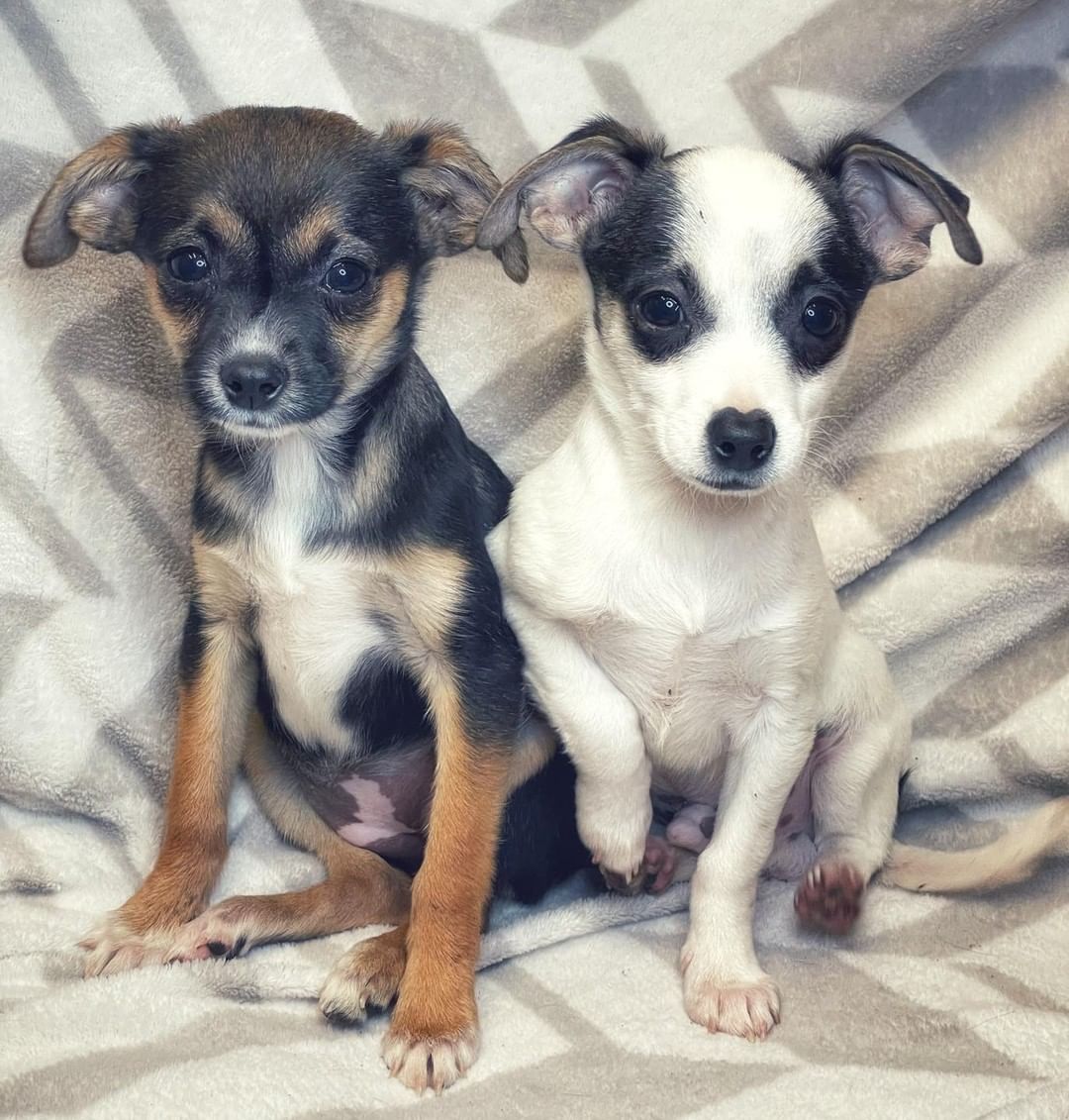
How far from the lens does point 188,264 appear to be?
2.78 metres

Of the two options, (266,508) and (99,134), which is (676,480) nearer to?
(266,508)

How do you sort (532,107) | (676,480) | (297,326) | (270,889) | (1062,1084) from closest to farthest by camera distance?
(1062,1084)
(297,326)
(676,480)
(270,889)
(532,107)

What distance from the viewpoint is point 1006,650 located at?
3.67 meters

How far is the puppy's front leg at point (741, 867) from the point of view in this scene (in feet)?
9.08

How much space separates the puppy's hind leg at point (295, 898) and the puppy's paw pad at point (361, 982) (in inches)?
8.2

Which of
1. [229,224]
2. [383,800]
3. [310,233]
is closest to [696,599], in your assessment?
[383,800]

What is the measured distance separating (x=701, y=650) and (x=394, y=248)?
104 cm

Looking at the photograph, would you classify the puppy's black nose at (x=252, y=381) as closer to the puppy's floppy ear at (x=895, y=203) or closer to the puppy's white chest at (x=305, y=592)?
the puppy's white chest at (x=305, y=592)

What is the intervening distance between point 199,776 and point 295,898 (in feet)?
1.10

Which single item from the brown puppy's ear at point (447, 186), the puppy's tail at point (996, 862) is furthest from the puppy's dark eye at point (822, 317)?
the puppy's tail at point (996, 862)

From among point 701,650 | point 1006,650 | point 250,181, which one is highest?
point 250,181

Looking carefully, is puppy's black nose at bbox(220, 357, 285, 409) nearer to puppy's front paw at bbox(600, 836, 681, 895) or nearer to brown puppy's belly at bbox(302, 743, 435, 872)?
brown puppy's belly at bbox(302, 743, 435, 872)

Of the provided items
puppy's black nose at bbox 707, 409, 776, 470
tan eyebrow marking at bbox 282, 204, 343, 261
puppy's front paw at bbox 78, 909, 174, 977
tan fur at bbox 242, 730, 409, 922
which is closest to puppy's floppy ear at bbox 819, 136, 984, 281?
puppy's black nose at bbox 707, 409, 776, 470

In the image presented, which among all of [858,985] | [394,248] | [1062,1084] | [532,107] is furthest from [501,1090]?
[532,107]
